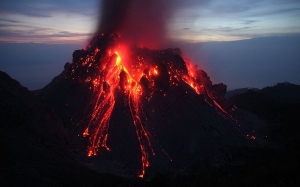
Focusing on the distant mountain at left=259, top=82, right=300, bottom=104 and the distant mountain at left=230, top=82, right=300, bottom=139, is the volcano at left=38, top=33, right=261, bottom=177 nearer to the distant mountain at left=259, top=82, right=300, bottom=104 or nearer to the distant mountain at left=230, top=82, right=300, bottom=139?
the distant mountain at left=230, top=82, right=300, bottom=139

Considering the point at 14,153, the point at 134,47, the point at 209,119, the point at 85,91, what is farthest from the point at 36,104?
the point at 209,119

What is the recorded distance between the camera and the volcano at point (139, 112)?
113ft

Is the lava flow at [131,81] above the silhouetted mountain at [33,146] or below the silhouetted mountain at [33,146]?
above

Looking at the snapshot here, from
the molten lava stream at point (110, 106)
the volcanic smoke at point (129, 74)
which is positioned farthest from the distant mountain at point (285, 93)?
the molten lava stream at point (110, 106)

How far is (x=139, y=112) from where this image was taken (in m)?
39.1

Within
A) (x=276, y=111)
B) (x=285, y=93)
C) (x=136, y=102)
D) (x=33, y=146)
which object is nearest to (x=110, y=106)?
(x=136, y=102)

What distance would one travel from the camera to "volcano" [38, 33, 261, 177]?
113 feet

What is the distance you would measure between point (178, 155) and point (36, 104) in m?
18.4

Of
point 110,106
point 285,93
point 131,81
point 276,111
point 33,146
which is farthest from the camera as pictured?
point 285,93

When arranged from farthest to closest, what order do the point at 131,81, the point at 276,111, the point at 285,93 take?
1. the point at 285,93
2. the point at 276,111
3. the point at 131,81

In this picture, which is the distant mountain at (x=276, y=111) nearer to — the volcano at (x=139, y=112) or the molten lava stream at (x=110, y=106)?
the volcano at (x=139, y=112)

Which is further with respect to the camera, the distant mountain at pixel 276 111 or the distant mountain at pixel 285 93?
the distant mountain at pixel 285 93

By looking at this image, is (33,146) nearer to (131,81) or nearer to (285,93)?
(131,81)

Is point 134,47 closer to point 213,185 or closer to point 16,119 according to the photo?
point 16,119
